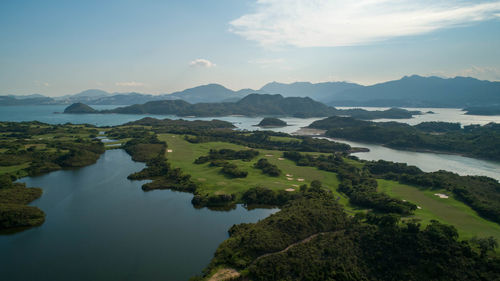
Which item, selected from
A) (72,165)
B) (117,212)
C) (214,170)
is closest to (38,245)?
(117,212)

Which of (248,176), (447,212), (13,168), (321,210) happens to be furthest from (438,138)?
(13,168)

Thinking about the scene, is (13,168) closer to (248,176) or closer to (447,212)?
(248,176)

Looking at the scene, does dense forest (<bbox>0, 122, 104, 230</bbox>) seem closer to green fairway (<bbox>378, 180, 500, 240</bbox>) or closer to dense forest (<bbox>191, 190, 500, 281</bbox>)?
dense forest (<bbox>191, 190, 500, 281</bbox>)

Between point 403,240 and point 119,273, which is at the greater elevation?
point 403,240

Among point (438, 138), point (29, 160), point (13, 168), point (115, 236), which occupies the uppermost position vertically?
point (438, 138)

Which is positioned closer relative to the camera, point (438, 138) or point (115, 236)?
point (115, 236)

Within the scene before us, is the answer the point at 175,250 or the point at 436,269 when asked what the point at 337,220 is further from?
the point at 175,250
